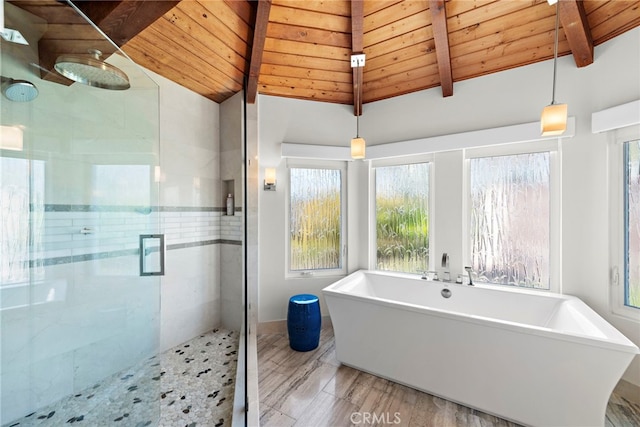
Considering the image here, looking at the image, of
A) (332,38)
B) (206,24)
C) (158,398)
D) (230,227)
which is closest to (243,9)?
(206,24)

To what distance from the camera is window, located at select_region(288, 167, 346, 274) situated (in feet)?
10.5

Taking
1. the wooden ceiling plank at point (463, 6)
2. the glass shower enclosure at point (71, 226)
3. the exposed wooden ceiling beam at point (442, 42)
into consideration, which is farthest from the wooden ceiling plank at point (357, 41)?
the glass shower enclosure at point (71, 226)

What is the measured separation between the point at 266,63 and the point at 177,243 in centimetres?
213

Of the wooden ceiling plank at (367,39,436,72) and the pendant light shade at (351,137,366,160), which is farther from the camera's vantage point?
the wooden ceiling plank at (367,39,436,72)

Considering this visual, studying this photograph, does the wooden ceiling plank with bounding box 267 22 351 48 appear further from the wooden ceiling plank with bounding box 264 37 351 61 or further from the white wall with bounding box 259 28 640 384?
the white wall with bounding box 259 28 640 384

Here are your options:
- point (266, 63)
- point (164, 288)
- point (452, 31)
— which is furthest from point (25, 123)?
point (452, 31)

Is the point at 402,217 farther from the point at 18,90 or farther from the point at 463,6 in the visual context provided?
the point at 18,90

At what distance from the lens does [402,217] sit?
3.18 meters

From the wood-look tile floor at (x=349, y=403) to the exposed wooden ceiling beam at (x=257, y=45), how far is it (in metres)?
2.78

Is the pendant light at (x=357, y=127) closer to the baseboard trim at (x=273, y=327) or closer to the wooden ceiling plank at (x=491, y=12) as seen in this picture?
the wooden ceiling plank at (x=491, y=12)

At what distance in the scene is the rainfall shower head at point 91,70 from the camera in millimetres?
1666

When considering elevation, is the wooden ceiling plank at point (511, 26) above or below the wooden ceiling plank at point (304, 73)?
above

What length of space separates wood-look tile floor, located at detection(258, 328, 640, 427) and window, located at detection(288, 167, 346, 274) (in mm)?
1185

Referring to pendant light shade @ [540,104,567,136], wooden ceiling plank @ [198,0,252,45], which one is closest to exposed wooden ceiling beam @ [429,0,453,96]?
pendant light shade @ [540,104,567,136]
